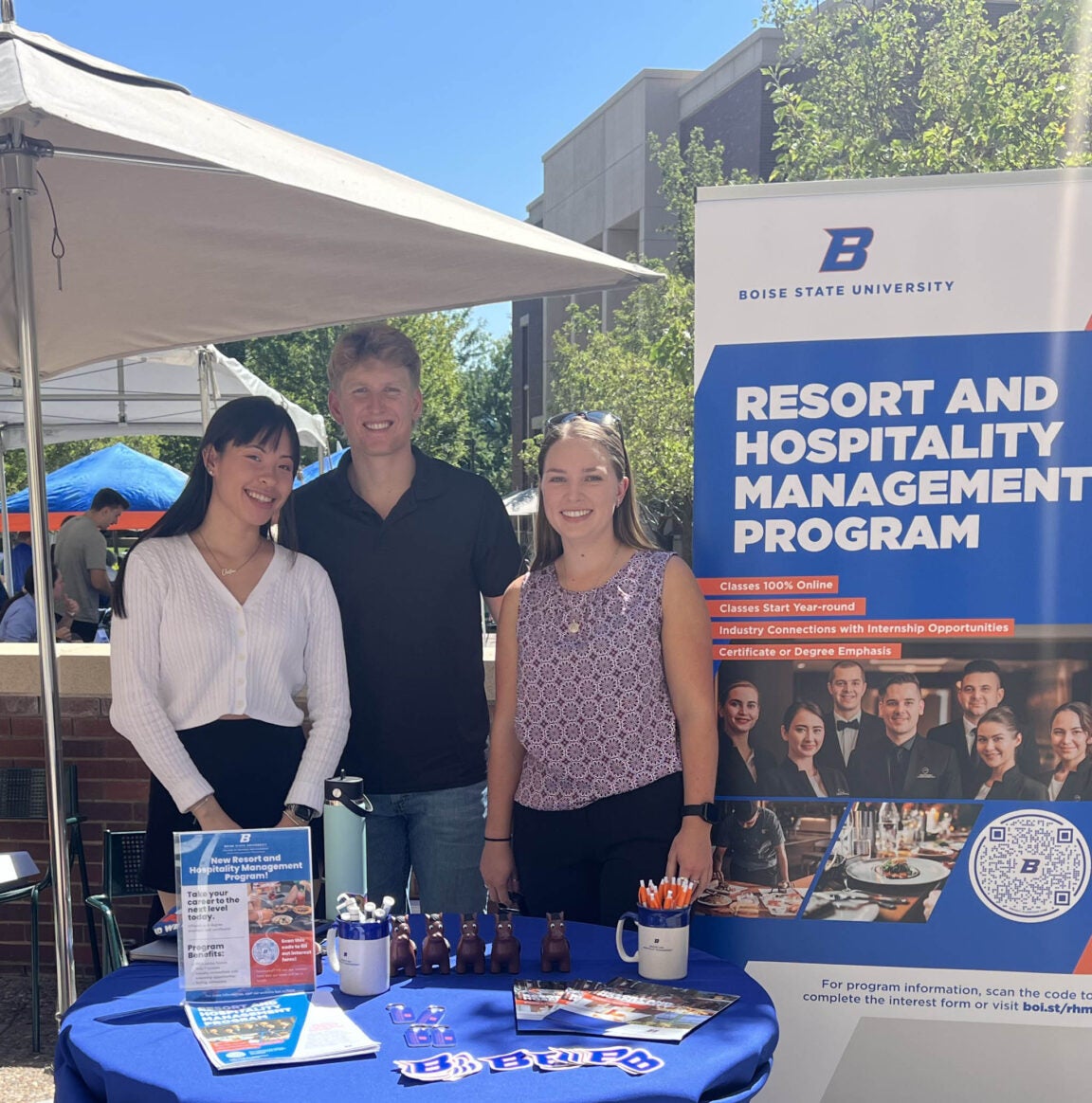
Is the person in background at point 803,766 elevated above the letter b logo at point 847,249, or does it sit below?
below

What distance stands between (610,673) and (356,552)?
2.62 feet

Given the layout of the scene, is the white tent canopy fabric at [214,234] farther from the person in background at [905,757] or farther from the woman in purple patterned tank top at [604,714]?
the person in background at [905,757]

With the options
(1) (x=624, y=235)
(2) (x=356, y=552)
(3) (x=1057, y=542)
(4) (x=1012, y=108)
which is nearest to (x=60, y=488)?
(4) (x=1012, y=108)

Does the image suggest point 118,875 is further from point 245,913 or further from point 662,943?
point 662,943

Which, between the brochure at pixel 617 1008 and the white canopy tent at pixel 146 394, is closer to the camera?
the brochure at pixel 617 1008

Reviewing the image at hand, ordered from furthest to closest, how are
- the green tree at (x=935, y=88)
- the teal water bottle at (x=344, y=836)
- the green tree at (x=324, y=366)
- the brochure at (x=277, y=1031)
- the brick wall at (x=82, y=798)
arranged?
the green tree at (x=324, y=366)
the green tree at (x=935, y=88)
the brick wall at (x=82, y=798)
the teal water bottle at (x=344, y=836)
the brochure at (x=277, y=1031)

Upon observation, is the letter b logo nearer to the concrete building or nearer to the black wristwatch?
the black wristwatch

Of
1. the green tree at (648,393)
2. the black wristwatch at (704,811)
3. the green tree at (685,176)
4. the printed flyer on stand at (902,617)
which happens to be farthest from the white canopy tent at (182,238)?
the green tree at (685,176)

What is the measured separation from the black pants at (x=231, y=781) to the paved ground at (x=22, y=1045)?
4.54 ft

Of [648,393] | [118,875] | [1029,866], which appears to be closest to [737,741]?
[1029,866]

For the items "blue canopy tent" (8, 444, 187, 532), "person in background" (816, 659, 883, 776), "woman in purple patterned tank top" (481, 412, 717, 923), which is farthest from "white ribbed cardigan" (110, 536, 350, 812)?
"blue canopy tent" (8, 444, 187, 532)

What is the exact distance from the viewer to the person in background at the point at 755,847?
291 centimetres

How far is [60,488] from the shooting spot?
14.9 m

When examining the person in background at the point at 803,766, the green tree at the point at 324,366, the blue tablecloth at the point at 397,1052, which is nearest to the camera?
the blue tablecloth at the point at 397,1052
